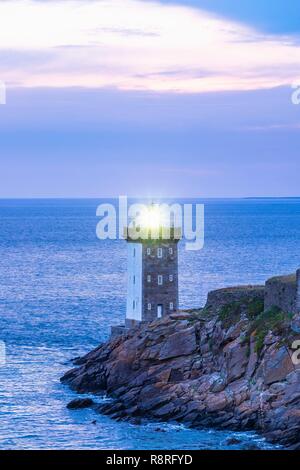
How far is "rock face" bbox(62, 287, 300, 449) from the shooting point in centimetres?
4803

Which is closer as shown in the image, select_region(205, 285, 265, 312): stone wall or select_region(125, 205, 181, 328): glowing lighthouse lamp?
select_region(205, 285, 265, 312): stone wall

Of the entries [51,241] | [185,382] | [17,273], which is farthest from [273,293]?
[51,241]

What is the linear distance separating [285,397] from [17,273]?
8792 centimetres

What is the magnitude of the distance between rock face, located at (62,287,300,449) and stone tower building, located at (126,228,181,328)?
146 inches

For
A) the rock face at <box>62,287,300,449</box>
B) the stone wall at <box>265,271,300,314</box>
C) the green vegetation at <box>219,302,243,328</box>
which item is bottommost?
the rock face at <box>62,287,300,449</box>

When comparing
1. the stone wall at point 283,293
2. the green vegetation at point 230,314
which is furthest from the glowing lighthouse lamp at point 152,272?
the stone wall at point 283,293

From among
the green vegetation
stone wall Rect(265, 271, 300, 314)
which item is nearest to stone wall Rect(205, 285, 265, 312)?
the green vegetation

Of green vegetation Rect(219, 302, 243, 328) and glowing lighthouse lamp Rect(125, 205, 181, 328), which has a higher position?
glowing lighthouse lamp Rect(125, 205, 181, 328)

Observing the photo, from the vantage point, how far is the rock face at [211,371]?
158 ft

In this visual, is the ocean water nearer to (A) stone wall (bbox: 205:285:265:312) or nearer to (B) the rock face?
(B) the rock face

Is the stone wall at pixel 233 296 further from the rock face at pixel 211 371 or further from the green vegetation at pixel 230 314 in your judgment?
the green vegetation at pixel 230 314

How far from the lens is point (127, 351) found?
192 feet

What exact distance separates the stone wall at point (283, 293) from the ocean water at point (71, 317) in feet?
25.7

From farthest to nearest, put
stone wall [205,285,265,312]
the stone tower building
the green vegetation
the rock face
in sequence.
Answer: the stone tower building
stone wall [205,285,265,312]
the green vegetation
the rock face
